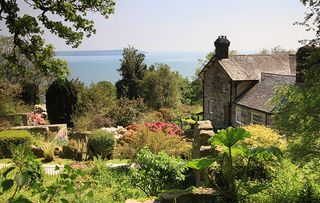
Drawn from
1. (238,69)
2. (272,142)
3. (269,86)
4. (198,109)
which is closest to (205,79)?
(238,69)

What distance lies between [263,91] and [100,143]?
1317cm

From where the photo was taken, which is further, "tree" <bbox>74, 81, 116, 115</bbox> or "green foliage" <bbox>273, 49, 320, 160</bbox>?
"tree" <bbox>74, 81, 116, 115</bbox>

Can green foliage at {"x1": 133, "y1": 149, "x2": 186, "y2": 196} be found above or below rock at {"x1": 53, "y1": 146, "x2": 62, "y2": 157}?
above

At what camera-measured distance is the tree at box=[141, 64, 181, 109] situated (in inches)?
1645

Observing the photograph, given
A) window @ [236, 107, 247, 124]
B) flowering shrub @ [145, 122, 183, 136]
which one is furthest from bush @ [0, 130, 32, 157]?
window @ [236, 107, 247, 124]

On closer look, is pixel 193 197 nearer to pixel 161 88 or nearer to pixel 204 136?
pixel 204 136

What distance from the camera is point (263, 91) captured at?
25.8 meters

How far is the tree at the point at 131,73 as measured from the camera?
41.8 meters

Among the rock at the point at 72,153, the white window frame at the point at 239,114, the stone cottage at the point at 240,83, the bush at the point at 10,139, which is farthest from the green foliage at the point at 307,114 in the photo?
A: the white window frame at the point at 239,114

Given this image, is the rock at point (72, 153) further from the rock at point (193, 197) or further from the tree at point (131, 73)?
the tree at point (131, 73)

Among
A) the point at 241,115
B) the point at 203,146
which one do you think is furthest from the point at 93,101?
the point at 203,146

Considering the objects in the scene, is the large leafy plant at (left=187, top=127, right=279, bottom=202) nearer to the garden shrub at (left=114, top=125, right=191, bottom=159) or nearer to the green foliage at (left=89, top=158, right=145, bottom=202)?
the green foliage at (left=89, top=158, right=145, bottom=202)

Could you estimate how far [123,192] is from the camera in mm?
11117

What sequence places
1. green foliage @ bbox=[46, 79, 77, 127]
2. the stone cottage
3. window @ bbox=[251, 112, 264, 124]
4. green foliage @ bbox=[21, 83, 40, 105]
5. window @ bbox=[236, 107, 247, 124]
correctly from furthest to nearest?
green foliage @ bbox=[21, 83, 40, 105] < green foliage @ bbox=[46, 79, 77, 127] < window @ bbox=[236, 107, 247, 124] < the stone cottage < window @ bbox=[251, 112, 264, 124]
